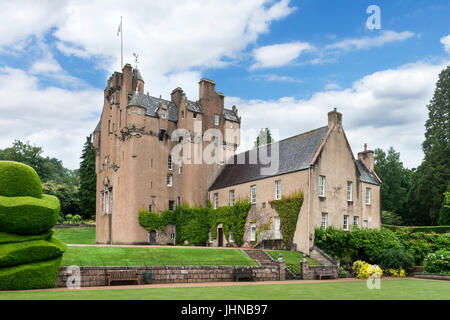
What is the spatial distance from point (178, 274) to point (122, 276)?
123 inches

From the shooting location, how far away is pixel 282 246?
109ft

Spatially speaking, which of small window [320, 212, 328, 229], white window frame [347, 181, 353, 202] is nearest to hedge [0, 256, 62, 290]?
small window [320, 212, 328, 229]

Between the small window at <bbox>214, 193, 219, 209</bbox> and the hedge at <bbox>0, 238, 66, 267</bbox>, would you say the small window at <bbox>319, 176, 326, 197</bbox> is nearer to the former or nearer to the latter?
the small window at <bbox>214, 193, 219, 209</bbox>

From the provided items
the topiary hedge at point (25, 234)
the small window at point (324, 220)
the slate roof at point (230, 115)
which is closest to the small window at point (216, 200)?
the slate roof at point (230, 115)

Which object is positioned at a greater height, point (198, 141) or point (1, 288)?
point (198, 141)

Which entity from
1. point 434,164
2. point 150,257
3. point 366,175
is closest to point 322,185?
point 366,175

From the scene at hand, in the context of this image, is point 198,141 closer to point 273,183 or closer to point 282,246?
point 273,183

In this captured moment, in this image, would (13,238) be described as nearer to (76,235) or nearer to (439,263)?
(439,263)

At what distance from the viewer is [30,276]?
1769cm

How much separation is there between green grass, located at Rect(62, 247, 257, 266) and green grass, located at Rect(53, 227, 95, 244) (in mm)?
25512

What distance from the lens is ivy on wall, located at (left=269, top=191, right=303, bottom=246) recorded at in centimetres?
3238

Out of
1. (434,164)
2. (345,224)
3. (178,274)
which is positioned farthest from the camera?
(434,164)
